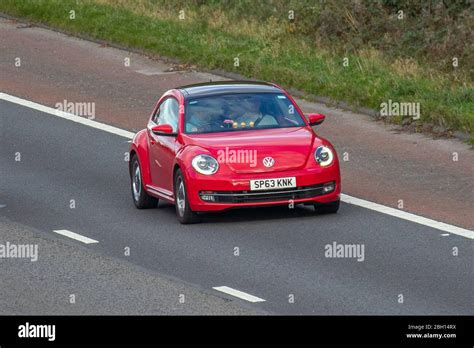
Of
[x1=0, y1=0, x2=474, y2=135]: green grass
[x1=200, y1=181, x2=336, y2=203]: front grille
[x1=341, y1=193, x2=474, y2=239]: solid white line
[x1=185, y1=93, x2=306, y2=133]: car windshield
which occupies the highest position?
[x1=185, y1=93, x2=306, y2=133]: car windshield

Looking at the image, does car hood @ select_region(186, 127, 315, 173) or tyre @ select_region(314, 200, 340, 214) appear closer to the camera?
car hood @ select_region(186, 127, 315, 173)

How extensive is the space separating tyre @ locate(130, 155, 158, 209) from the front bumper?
74.5 inches

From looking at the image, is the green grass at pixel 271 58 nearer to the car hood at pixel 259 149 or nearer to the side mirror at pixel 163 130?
the car hood at pixel 259 149

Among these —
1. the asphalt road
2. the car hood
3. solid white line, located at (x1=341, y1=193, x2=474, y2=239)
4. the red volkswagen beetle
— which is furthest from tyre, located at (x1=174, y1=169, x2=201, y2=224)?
solid white line, located at (x1=341, y1=193, x2=474, y2=239)

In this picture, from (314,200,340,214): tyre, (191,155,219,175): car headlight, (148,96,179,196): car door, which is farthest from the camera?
(148,96,179,196): car door

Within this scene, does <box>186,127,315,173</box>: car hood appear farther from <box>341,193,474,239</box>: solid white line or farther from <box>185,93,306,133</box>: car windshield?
<box>341,193,474,239</box>: solid white line

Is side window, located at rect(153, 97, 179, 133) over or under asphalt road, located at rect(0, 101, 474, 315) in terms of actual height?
over

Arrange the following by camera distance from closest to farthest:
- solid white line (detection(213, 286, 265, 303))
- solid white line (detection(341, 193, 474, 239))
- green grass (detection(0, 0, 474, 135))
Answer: solid white line (detection(213, 286, 265, 303)) → solid white line (detection(341, 193, 474, 239)) → green grass (detection(0, 0, 474, 135))

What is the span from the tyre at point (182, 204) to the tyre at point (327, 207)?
152 cm

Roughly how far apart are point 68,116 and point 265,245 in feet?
37.4

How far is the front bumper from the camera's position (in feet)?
65.4

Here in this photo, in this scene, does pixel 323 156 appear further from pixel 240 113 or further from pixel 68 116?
pixel 68 116

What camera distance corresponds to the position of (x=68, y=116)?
29.5 m

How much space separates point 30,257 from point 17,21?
20401mm
